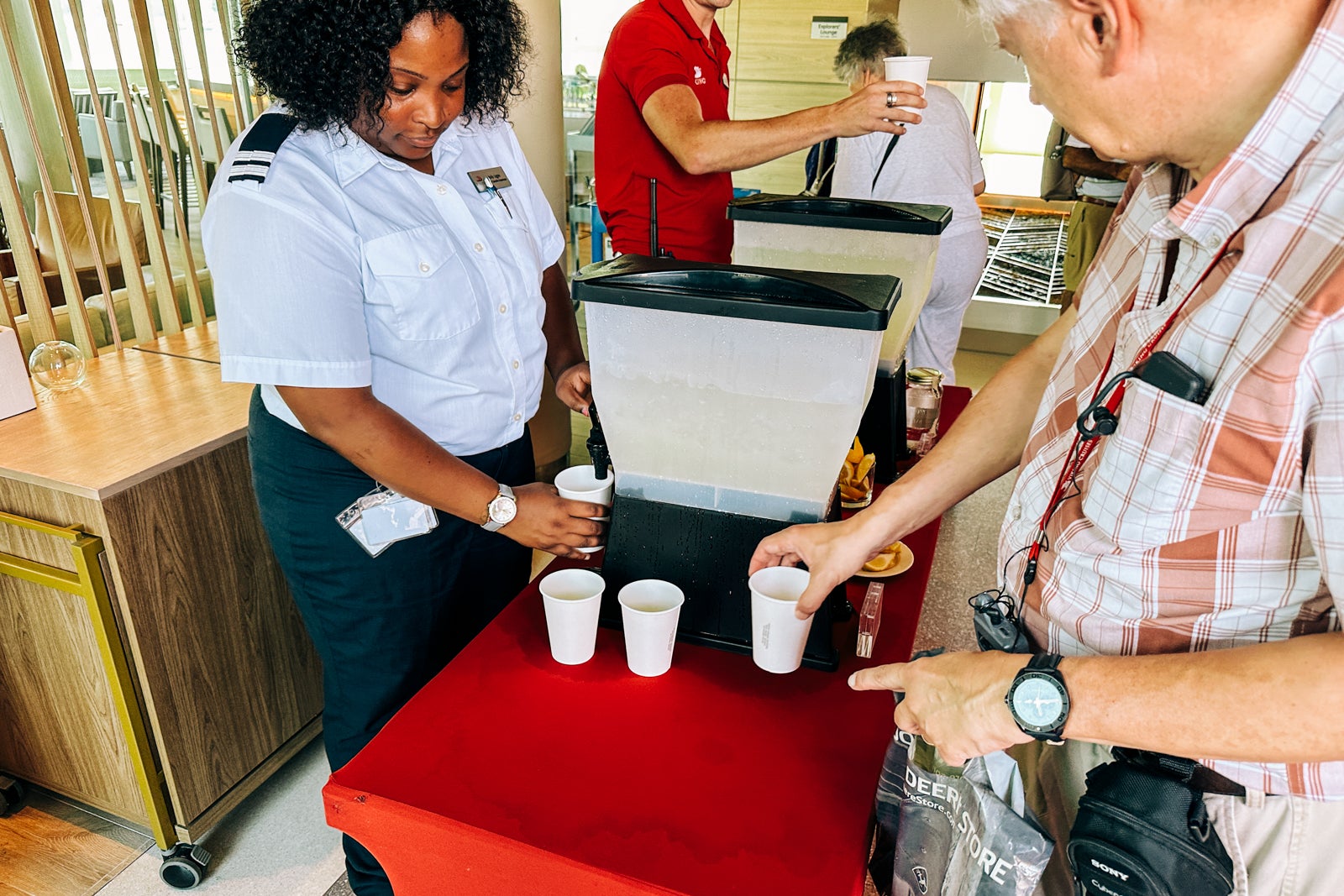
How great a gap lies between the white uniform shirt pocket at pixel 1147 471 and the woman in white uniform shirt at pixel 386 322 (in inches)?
27.8

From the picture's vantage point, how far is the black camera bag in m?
0.74

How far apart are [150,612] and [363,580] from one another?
552mm

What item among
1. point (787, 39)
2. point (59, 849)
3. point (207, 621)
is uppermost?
point (787, 39)

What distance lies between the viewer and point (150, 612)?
1675mm

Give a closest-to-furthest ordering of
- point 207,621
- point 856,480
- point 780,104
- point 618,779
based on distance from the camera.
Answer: point 618,779 → point 856,480 → point 207,621 → point 780,104

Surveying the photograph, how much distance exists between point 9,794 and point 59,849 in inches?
7.5

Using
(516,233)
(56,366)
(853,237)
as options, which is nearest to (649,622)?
(516,233)

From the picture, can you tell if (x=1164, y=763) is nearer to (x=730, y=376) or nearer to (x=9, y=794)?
(x=730, y=376)

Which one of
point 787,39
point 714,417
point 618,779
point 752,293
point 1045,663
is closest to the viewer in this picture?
point 1045,663

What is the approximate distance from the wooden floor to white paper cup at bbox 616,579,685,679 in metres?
1.45

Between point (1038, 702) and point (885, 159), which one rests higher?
point (885, 159)

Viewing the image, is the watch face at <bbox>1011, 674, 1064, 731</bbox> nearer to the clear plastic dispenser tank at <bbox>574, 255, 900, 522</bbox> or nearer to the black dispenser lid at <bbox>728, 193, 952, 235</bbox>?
the clear plastic dispenser tank at <bbox>574, 255, 900, 522</bbox>

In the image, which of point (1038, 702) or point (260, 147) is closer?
point (1038, 702)

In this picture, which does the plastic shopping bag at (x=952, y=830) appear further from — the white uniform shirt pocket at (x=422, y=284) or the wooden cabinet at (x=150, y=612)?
the wooden cabinet at (x=150, y=612)
